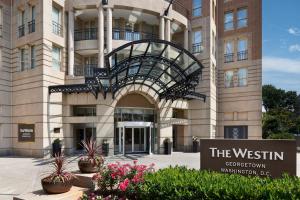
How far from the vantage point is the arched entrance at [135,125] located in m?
24.2

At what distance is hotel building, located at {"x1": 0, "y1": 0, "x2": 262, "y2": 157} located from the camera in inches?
863

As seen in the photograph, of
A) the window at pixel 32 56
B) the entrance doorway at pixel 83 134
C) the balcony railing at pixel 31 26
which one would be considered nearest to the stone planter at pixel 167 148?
the entrance doorway at pixel 83 134

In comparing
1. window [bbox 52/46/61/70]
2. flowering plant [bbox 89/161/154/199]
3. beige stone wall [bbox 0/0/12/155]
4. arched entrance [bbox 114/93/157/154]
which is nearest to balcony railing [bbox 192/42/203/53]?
arched entrance [bbox 114/93/157/154]

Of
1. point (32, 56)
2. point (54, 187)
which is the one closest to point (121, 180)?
point (54, 187)

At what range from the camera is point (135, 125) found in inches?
956

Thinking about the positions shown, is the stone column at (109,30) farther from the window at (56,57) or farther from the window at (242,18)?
the window at (242,18)

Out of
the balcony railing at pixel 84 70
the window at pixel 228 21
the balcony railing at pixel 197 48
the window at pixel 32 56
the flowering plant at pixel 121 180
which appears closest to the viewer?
the flowering plant at pixel 121 180

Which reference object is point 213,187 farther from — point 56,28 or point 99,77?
point 56,28

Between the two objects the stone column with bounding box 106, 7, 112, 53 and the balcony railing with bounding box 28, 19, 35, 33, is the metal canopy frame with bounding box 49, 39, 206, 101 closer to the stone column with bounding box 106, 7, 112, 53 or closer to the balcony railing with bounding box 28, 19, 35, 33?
the stone column with bounding box 106, 7, 112, 53

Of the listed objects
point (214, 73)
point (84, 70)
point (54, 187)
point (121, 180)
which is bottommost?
point (54, 187)

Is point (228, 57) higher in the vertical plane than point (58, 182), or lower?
higher

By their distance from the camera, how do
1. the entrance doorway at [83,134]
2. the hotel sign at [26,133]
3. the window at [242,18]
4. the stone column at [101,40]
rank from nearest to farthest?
1. the hotel sign at [26,133]
2. the stone column at [101,40]
3. the entrance doorway at [83,134]
4. the window at [242,18]

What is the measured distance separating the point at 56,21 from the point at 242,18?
65.5 ft

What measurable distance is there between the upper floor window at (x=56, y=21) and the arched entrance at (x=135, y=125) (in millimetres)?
7861
